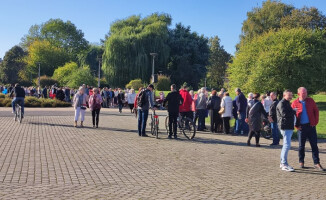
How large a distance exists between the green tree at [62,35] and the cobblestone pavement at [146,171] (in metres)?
73.6

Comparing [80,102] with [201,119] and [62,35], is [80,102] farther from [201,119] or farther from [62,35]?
[62,35]

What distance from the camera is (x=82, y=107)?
16047mm

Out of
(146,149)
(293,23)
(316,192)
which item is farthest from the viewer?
(293,23)

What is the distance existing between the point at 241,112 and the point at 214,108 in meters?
1.17

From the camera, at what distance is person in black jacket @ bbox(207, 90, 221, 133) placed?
1504 centimetres

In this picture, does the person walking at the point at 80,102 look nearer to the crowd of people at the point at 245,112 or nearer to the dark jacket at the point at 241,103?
the crowd of people at the point at 245,112

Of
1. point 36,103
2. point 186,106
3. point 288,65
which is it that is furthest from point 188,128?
point 288,65

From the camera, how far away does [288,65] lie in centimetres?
3206

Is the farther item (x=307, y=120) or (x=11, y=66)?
(x=11, y=66)

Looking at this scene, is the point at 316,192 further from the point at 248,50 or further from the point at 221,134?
the point at 248,50

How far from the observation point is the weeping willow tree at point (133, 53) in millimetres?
46875

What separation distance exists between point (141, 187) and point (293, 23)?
4633 centimetres

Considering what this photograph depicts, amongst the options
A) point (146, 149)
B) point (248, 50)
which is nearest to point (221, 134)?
point (146, 149)

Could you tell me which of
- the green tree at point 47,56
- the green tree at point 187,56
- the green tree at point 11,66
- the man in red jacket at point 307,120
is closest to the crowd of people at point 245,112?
the man in red jacket at point 307,120
